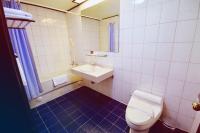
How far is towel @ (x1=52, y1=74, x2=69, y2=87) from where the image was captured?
7.27 feet

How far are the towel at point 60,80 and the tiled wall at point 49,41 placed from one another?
0.14 metres

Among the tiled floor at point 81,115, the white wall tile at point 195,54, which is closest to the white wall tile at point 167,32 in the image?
the white wall tile at point 195,54

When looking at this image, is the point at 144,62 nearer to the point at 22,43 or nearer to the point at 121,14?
the point at 121,14

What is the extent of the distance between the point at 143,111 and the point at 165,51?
2.65ft

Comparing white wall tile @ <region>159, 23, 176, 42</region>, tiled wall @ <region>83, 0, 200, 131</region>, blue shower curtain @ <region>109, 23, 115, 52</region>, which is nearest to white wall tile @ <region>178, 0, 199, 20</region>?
tiled wall @ <region>83, 0, 200, 131</region>

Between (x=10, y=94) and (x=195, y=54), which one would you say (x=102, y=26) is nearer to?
(x=195, y=54)

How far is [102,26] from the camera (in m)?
1.90

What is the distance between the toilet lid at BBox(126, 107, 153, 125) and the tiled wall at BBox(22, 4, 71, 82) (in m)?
1.84

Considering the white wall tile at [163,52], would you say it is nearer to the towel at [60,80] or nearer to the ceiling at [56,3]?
the ceiling at [56,3]

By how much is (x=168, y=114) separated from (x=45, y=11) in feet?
9.29

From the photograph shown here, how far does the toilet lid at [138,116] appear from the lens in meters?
1.08

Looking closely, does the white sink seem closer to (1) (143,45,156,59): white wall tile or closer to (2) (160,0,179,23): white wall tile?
(1) (143,45,156,59): white wall tile

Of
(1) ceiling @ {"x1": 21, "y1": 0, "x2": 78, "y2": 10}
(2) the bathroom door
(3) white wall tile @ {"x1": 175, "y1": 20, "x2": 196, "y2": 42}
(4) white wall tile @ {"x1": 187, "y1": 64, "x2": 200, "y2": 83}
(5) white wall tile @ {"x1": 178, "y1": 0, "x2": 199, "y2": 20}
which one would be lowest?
(4) white wall tile @ {"x1": 187, "y1": 64, "x2": 200, "y2": 83}

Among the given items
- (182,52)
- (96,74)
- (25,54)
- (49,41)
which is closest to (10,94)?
(96,74)
